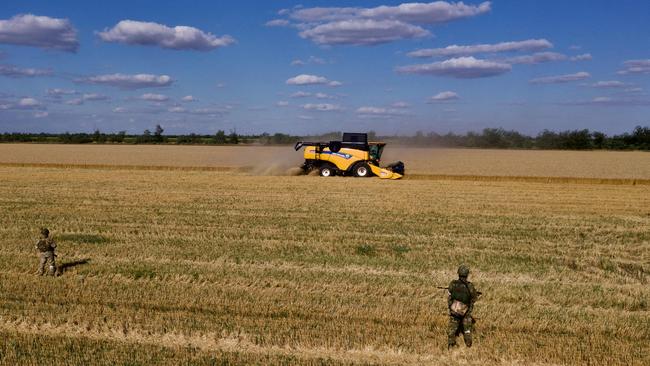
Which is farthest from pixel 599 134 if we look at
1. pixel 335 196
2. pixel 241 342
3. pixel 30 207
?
pixel 241 342

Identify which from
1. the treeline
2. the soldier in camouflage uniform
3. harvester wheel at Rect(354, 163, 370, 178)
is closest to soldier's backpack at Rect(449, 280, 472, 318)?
the soldier in camouflage uniform

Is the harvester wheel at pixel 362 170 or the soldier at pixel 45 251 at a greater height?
the harvester wheel at pixel 362 170

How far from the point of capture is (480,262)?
526 inches

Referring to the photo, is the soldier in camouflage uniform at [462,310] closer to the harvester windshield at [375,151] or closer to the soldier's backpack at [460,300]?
the soldier's backpack at [460,300]

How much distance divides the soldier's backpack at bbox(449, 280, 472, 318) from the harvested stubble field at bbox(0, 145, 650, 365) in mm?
521

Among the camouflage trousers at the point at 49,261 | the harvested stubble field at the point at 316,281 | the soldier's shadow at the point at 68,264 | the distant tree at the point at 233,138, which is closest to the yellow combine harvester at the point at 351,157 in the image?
the harvested stubble field at the point at 316,281

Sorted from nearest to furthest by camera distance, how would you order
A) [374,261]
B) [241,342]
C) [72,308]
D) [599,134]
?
[241,342] < [72,308] < [374,261] < [599,134]

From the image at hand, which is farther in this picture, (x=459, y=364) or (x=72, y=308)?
(x=72, y=308)

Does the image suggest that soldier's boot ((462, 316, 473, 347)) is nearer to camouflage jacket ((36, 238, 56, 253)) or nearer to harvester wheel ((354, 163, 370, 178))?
camouflage jacket ((36, 238, 56, 253))

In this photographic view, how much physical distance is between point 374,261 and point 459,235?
13.5 ft

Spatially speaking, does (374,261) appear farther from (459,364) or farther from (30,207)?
(30,207)

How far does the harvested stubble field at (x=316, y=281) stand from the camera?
812cm

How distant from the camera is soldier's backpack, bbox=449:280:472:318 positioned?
8.20m

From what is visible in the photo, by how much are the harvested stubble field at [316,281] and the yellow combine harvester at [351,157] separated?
31.9ft
